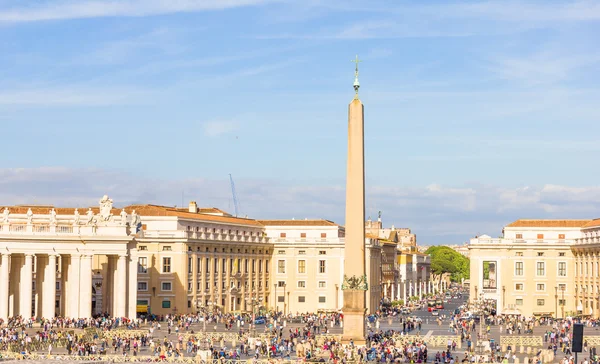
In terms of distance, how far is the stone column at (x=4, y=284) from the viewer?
9156cm

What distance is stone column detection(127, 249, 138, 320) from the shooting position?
3698 inches

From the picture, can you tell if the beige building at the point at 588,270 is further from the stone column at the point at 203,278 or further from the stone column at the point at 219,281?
the stone column at the point at 203,278

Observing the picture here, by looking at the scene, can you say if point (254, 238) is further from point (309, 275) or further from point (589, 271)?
point (589, 271)

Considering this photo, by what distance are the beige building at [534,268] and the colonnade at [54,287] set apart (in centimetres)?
5064

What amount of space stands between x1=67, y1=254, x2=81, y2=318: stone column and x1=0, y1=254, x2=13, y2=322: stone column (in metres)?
4.75

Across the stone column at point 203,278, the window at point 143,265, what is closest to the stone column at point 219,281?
the stone column at point 203,278

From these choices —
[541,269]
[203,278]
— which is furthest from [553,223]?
[203,278]

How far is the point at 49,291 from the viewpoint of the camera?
93.6m

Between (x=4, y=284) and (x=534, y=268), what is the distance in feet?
202

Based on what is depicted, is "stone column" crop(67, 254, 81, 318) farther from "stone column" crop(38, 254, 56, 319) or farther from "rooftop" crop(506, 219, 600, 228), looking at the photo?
"rooftop" crop(506, 219, 600, 228)

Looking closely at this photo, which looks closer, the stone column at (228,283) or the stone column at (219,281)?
the stone column at (219,281)

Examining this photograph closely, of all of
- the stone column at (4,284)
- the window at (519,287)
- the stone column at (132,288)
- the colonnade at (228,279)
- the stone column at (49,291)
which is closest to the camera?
the stone column at (4,284)

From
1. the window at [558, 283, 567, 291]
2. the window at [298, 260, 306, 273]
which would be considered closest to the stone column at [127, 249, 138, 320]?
the window at [298, 260, 306, 273]

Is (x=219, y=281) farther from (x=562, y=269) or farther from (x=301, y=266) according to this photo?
(x=562, y=269)
